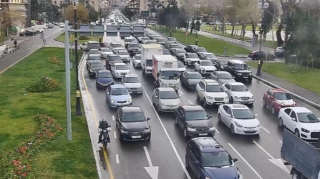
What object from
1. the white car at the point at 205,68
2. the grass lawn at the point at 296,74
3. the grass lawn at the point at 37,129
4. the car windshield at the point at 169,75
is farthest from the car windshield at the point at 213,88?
the white car at the point at 205,68

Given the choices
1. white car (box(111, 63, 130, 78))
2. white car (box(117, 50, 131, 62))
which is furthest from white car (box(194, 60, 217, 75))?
white car (box(117, 50, 131, 62))

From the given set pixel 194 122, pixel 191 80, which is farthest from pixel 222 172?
pixel 191 80

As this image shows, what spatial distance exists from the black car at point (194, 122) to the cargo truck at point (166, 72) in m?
9.92

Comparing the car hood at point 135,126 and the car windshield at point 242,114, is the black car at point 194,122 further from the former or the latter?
the car hood at point 135,126

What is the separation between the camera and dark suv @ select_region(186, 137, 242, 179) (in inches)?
590

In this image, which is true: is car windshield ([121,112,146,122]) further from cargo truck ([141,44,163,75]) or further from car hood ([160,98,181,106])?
cargo truck ([141,44,163,75])

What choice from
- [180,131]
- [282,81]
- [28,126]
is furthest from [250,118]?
[282,81]

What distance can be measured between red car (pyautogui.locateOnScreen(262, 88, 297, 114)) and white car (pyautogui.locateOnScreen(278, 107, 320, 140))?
2868 millimetres

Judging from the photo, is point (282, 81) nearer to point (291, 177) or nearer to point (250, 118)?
point (250, 118)

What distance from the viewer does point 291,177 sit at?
1686cm

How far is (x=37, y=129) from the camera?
22.1 metres

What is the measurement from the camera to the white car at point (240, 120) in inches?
864

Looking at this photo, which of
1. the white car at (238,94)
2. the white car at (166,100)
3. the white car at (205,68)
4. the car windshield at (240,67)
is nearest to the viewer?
the white car at (166,100)

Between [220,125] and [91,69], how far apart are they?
60.2ft
